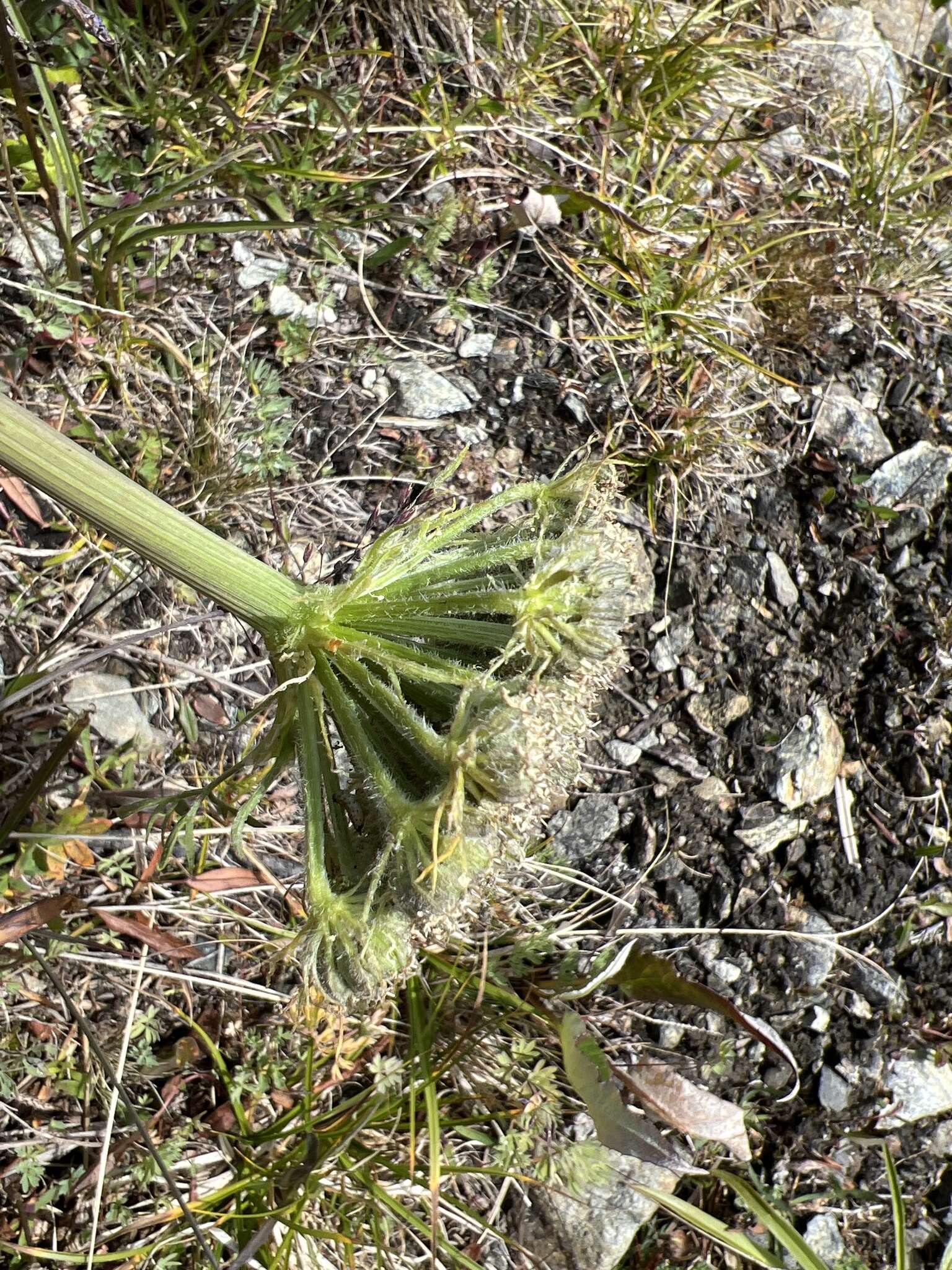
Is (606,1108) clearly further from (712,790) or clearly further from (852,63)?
(852,63)

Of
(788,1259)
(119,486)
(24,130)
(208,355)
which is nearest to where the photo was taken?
(119,486)

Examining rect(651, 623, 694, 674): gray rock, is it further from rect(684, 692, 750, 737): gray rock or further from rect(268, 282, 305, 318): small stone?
rect(268, 282, 305, 318): small stone

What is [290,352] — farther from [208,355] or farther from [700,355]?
[700,355]

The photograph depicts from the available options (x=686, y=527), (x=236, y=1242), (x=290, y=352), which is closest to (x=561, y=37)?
(x=290, y=352)

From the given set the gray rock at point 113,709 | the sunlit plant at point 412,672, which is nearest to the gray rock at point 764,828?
the sunlit plant at point 412,672

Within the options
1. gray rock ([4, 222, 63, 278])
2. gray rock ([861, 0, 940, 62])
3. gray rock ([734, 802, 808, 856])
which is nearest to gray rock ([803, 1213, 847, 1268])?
gray rock ([734, 802, 808, 856])

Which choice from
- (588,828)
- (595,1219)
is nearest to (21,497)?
(588,828)

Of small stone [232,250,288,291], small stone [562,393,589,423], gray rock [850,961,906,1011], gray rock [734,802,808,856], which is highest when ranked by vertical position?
small stone [232,250,288,291]

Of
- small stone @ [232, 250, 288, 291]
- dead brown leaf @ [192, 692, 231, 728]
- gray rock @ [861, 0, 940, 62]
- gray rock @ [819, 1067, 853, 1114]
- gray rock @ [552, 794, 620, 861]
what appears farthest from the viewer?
Result: gray rock @ [861, 0, 940, 62]
